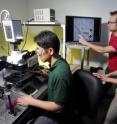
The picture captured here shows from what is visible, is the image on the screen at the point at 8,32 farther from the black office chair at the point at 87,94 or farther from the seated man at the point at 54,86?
the black office chair at the point at 87,94

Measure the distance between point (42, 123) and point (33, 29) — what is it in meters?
1.39

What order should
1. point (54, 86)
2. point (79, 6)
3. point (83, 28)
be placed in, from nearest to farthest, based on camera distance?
point (54, 86)
point (83, 28)
point (79, 6)

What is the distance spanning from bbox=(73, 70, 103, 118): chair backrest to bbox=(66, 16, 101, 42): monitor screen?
97 centimetres

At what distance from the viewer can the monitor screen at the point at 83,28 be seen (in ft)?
7.94

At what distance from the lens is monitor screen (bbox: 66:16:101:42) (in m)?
2.42

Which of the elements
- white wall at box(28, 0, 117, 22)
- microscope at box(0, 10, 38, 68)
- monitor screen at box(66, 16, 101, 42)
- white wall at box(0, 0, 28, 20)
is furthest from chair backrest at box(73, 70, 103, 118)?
white wall at box(0, 0, 28, 20)

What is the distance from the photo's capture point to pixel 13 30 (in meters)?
1.89

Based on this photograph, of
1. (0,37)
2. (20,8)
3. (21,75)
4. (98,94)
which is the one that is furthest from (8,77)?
(20,8)

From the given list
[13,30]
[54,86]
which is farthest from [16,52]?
[54,86]

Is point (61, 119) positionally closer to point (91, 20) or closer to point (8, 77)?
point (8, 77)

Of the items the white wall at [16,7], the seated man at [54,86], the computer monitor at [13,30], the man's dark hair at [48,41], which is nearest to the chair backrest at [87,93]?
the seated man at [54,86]

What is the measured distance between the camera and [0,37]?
7.88 feet

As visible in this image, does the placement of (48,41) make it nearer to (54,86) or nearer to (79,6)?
(54,86)

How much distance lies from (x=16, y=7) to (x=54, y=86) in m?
2.13
